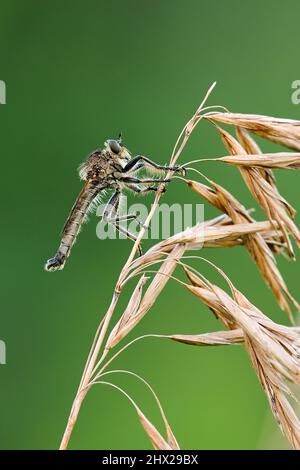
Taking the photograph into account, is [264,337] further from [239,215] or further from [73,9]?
[73,9]

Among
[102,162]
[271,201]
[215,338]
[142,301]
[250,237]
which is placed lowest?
[215,338]

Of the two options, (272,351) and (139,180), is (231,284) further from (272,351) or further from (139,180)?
(139,180)

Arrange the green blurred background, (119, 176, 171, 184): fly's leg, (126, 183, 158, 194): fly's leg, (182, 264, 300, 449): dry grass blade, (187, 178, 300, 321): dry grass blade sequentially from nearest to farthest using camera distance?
(182, 264, 300, 449): dry grass blade
(187, 178, 300, 321): dry grass blade
(119, 176, 171, 184): fly's leg
(126, 183, 158, 194): fly's leg
the green blurred background

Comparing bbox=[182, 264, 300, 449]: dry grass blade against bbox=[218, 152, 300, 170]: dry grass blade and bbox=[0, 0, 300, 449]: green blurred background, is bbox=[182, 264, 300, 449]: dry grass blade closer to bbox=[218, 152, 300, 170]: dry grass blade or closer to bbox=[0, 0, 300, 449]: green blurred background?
bbox=[218, 152, 300, 170]: dry grass blade

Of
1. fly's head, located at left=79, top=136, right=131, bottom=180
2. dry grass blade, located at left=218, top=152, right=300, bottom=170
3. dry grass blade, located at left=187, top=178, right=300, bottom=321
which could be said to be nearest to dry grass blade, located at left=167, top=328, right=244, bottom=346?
dry grass blade, located at left=187, top=178, right=300, bottom=321

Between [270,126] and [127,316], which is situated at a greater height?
[270,126]

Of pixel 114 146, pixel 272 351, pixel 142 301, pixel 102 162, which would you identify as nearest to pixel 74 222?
pixel 102 162
